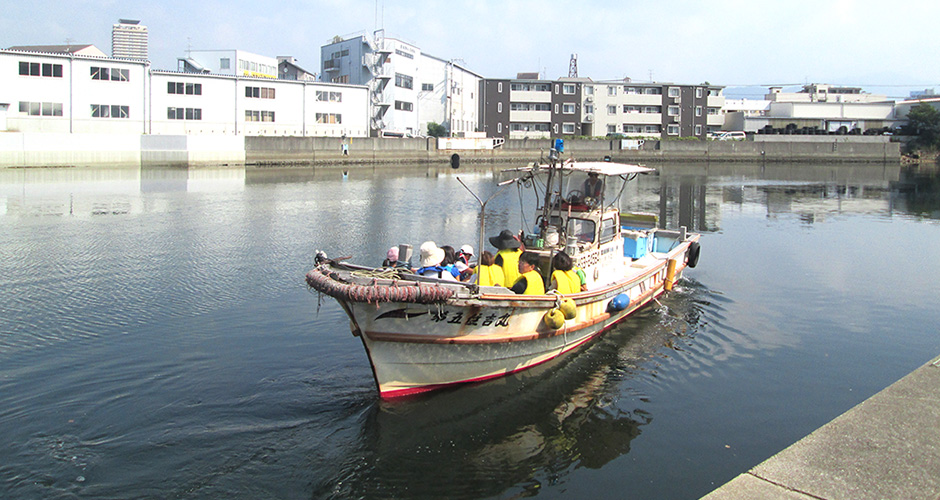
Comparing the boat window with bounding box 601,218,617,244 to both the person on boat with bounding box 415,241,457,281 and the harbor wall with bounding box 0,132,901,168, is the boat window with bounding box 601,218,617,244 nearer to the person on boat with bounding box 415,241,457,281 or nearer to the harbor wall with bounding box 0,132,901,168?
the person on boat with bounding box 415,241,457,281

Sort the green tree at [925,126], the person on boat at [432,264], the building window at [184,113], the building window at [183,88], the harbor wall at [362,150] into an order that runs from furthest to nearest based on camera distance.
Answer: the green tree at [925,126]
the building window at [184,113]
the building window at [183,88]
the harbor wall at [362,150]
the person on boat at [432,264]

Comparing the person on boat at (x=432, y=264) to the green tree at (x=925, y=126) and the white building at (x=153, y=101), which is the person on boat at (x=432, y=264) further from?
the green tree at (x=925, y=126)

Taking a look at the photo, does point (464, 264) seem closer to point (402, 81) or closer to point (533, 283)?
point (533, 283)

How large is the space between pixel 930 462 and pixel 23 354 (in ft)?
42.3

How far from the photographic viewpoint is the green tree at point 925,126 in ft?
282

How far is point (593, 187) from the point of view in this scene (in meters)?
15.1

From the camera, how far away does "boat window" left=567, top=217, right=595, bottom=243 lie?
14570 millimetres

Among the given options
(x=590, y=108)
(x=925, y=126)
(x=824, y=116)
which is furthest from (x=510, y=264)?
(x=824, y=116)

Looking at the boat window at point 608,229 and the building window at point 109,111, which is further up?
the building window at point 109,111

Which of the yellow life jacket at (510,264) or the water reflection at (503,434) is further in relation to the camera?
the yellow life jacket at (510,264)

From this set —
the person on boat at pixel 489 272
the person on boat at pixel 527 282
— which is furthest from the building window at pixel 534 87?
the person on boat at pixel 527 282

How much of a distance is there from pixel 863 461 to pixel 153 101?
63.3 meters

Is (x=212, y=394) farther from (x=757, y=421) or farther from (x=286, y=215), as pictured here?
(x=286, y=215)

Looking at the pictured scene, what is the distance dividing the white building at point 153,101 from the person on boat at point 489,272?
179ft
